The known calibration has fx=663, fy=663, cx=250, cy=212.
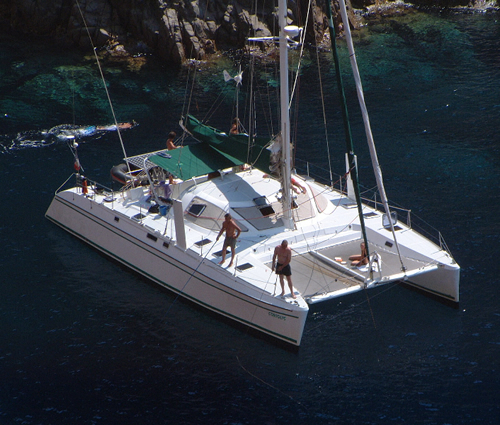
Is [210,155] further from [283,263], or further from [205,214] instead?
[283,263]

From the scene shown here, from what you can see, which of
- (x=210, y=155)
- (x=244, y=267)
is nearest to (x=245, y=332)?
(x=244, y=267)

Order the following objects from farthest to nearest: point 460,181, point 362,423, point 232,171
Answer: point 460,181
point 232,171
point 362,423

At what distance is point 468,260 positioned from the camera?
1045 inches

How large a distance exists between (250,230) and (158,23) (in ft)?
105

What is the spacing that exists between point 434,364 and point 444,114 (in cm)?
2361

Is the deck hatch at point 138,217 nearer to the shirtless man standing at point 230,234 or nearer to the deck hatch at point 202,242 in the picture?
the deck hatch at point 202,242

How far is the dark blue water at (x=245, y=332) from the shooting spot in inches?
774

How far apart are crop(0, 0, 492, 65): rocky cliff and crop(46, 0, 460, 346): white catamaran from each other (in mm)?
24238

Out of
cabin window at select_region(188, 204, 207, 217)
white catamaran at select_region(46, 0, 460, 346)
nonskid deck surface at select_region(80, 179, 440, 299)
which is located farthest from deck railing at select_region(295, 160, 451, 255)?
cabin window at select_region(188, 204, 207, 217)

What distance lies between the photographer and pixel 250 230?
1011 inches

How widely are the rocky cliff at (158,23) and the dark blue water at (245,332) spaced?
1388 cm

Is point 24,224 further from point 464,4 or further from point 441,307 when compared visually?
point 464,4

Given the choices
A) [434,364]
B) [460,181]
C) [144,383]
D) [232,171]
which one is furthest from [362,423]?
[460,181]

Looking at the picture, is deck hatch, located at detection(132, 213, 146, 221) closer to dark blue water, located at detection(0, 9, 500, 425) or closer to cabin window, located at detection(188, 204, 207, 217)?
cabin window, located at detection(188, 204, 207, 217)
